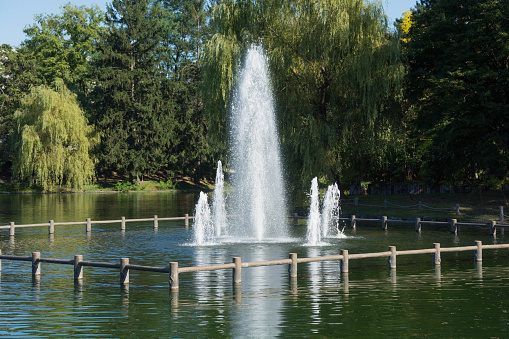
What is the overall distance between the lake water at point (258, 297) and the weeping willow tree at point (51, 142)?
39.7 meters

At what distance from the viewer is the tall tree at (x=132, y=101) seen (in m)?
73.9

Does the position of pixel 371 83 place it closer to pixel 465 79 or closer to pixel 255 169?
pixel 465 79

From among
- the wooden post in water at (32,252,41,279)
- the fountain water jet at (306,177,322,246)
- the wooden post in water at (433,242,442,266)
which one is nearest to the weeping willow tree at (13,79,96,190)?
the fountain water jet at (306,177,322,246)

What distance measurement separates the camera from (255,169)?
29141 mm

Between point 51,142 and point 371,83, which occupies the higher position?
point 371,83

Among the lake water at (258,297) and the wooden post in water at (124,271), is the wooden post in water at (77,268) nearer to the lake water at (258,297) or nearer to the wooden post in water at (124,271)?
the lake water at (258,297)

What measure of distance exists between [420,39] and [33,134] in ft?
132

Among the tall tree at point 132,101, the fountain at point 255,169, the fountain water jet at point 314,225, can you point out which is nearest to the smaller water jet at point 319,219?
the fountain water jet at point 314,225

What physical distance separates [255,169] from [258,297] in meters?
15.1

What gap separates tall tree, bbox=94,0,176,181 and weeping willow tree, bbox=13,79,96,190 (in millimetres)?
6932

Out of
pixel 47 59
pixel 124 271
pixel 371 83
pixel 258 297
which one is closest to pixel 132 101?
pixel 47 59

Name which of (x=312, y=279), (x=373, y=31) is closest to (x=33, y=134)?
(x=373, y=31)

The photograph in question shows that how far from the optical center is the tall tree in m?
73.9

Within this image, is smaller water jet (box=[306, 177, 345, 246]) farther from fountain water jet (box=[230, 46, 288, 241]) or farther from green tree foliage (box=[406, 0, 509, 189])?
green tree foliage (box=[406, 0, 509, 189])
